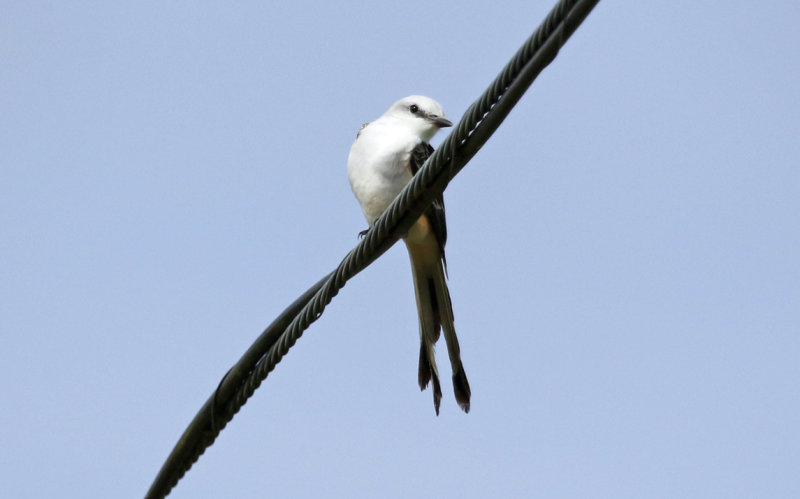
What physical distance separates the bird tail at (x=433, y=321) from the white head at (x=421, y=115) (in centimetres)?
66

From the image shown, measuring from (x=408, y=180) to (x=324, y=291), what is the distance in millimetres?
2239

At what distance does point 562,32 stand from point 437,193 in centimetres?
82

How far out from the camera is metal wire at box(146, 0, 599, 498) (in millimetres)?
3133

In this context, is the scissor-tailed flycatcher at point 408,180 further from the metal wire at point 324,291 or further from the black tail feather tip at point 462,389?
the metal wire at point 324,291

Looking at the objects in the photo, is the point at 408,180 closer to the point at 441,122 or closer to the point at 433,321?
the point at 441,122

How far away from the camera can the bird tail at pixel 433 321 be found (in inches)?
200

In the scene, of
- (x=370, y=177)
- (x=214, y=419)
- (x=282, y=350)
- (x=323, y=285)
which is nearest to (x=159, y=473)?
(x=214, y=419)

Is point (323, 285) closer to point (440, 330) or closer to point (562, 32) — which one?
point (562, 32)

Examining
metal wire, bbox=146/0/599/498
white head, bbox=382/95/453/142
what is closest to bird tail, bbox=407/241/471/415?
white head, bbox=382/95/453/142

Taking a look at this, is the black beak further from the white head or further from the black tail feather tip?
the black tail feather tip

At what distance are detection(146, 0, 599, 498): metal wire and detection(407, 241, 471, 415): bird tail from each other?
168 centimetres

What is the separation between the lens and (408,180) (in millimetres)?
5605

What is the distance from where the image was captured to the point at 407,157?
5.54 metres

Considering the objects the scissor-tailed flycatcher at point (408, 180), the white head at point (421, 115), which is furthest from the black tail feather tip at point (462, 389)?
the white head at point (421, 115)
